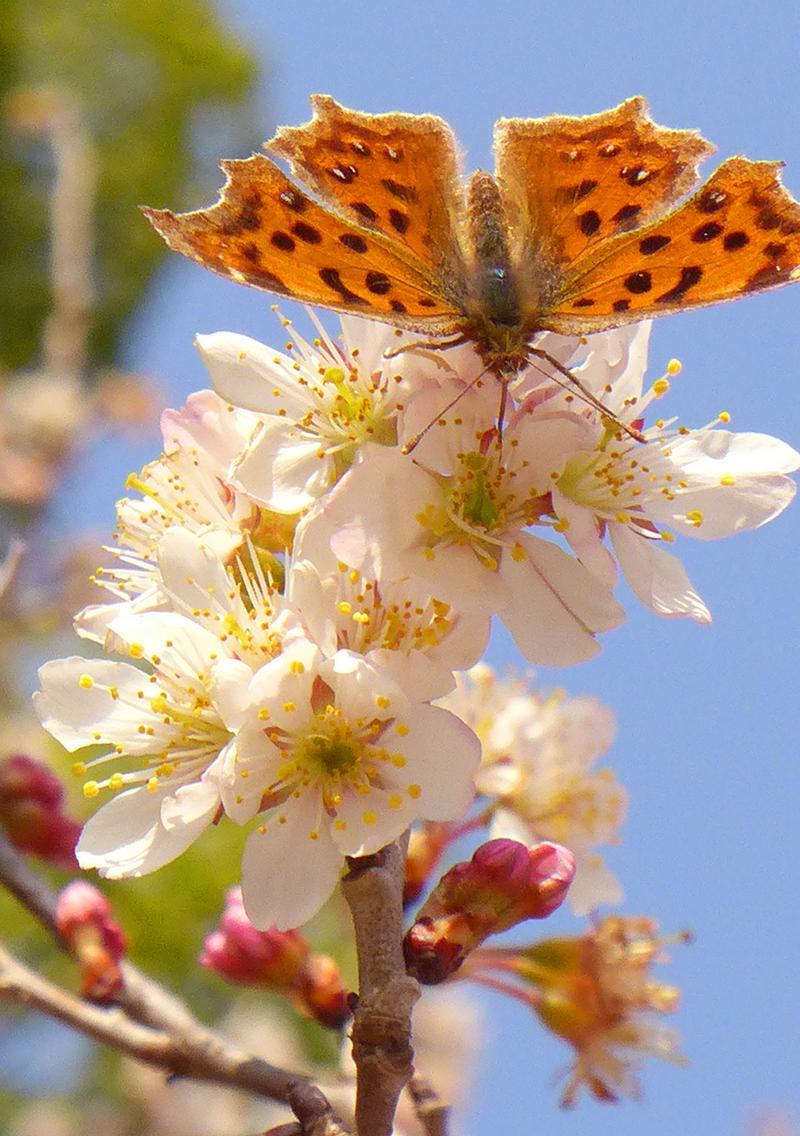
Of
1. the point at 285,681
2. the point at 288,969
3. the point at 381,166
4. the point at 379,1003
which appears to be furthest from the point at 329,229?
A: the point at 288,969

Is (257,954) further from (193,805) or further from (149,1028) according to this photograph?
(193,805)

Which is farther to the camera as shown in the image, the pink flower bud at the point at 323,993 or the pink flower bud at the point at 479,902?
the pink flower bud at the point at 323,993

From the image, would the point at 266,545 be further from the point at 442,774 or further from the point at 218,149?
the point at 218,149

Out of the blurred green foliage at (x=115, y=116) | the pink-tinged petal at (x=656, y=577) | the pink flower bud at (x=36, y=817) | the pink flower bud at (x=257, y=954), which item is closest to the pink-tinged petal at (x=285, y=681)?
the pink-tinged petal at (x=656, y=577)

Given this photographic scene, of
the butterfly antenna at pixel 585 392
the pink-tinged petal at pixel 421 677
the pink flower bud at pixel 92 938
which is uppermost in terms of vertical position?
the butterfly antenna at pixel 585 392

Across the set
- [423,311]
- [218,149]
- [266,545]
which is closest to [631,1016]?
[266,545]

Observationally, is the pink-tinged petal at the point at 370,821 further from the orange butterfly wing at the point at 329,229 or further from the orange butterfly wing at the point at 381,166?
the orange butterfly wing at the point at 381,166

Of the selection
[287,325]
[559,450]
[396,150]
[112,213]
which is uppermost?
[112,213]

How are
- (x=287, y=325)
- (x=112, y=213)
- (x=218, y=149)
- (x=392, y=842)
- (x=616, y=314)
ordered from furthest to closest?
(x=218, y=149) < (x=112, y=213) < (x=287, y=325) < (x=616, y=314) < (x=392, y=842)
